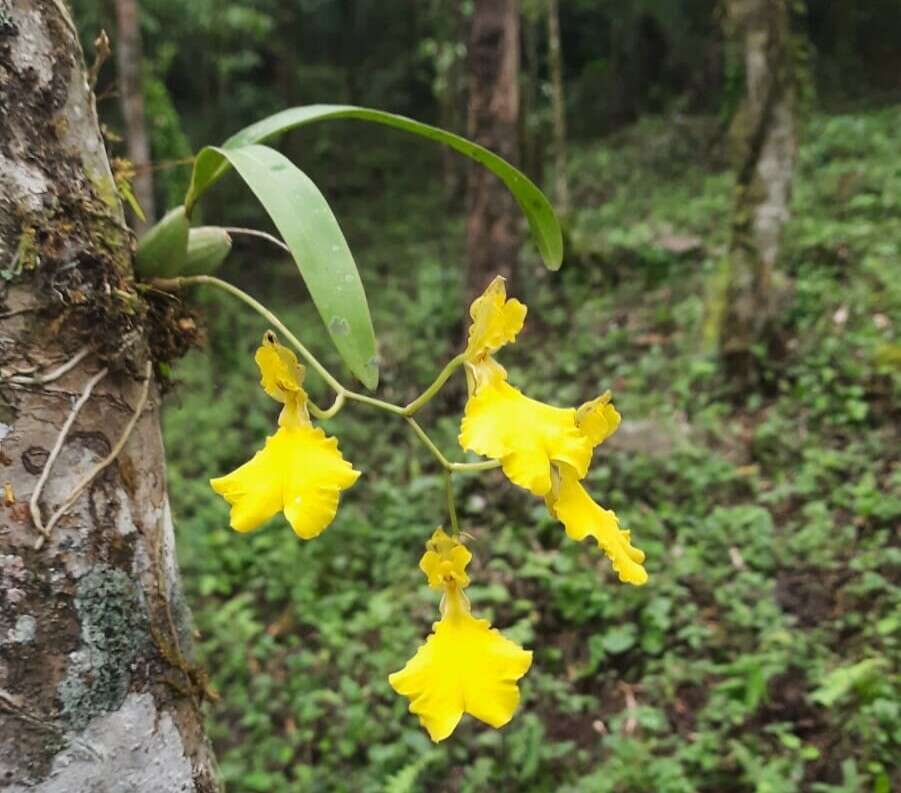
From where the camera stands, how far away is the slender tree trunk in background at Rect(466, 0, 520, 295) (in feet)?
14.2

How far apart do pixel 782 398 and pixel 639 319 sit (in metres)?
1.51

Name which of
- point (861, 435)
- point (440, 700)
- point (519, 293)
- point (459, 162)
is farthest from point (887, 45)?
point (440, 700)

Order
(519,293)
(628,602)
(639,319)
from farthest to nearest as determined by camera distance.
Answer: (639,319) < (519,293) < (628,602)

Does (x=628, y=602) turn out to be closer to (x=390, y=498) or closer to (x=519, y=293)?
(x=390, y=498)

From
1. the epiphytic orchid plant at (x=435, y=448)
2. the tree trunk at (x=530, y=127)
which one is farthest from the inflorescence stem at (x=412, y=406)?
the tree trunk at (x=530, y=127)

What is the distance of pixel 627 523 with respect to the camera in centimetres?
324

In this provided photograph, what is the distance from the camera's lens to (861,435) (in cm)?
347

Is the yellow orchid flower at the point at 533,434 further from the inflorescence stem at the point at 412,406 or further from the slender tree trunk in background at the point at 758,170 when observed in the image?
the slender tree trunk in background at the point at 758,170

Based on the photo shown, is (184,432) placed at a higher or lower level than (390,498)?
higher

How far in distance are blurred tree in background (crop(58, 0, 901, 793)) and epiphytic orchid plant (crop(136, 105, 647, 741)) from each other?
1.35 feet

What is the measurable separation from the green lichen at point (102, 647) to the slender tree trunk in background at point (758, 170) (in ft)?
11.9

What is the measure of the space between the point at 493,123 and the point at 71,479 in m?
3.87

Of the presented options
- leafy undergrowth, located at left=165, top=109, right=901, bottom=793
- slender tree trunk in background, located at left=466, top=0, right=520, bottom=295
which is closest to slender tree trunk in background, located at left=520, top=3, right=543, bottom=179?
leafy undergrowth, located at left=165, top=109, right=901, bottom=793

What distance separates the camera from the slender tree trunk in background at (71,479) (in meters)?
0.78
